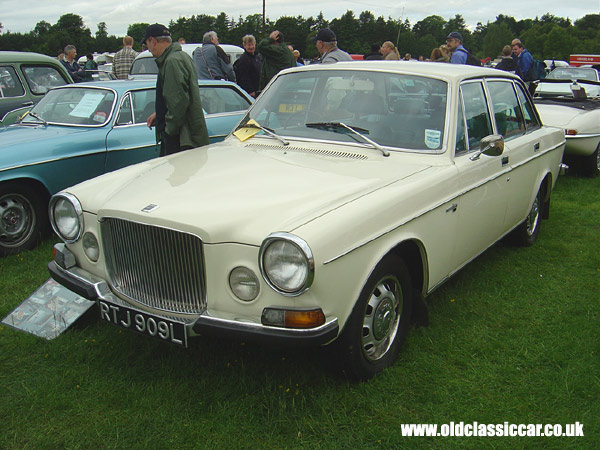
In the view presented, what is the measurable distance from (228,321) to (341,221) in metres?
0.70

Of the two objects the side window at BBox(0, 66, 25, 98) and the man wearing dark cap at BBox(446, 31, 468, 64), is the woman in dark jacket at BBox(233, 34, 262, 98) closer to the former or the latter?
the man wearing dark cap at BBox(446, 31, 468, 64)

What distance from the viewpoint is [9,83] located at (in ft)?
26.2

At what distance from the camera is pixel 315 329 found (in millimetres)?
2480

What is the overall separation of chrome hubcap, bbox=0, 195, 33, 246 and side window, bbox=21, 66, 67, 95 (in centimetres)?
376

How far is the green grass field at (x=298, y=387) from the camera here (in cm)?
268

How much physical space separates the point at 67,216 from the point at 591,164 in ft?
24.7

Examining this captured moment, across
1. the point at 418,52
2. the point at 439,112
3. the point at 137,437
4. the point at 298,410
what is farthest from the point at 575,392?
the point at 418,52

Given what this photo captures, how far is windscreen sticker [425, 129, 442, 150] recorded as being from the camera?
3.56 m

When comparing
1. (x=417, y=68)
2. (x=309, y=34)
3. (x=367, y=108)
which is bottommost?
(x=309, y=34)

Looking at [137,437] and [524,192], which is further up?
[524,192]

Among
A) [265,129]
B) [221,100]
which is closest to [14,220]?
[265,129]

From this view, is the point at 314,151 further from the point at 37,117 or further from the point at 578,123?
the point at 578,123

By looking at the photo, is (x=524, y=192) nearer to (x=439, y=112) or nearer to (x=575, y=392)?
(x=439, y=112)

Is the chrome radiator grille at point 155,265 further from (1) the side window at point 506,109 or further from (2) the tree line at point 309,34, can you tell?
(2) the tree line at point 309,34
